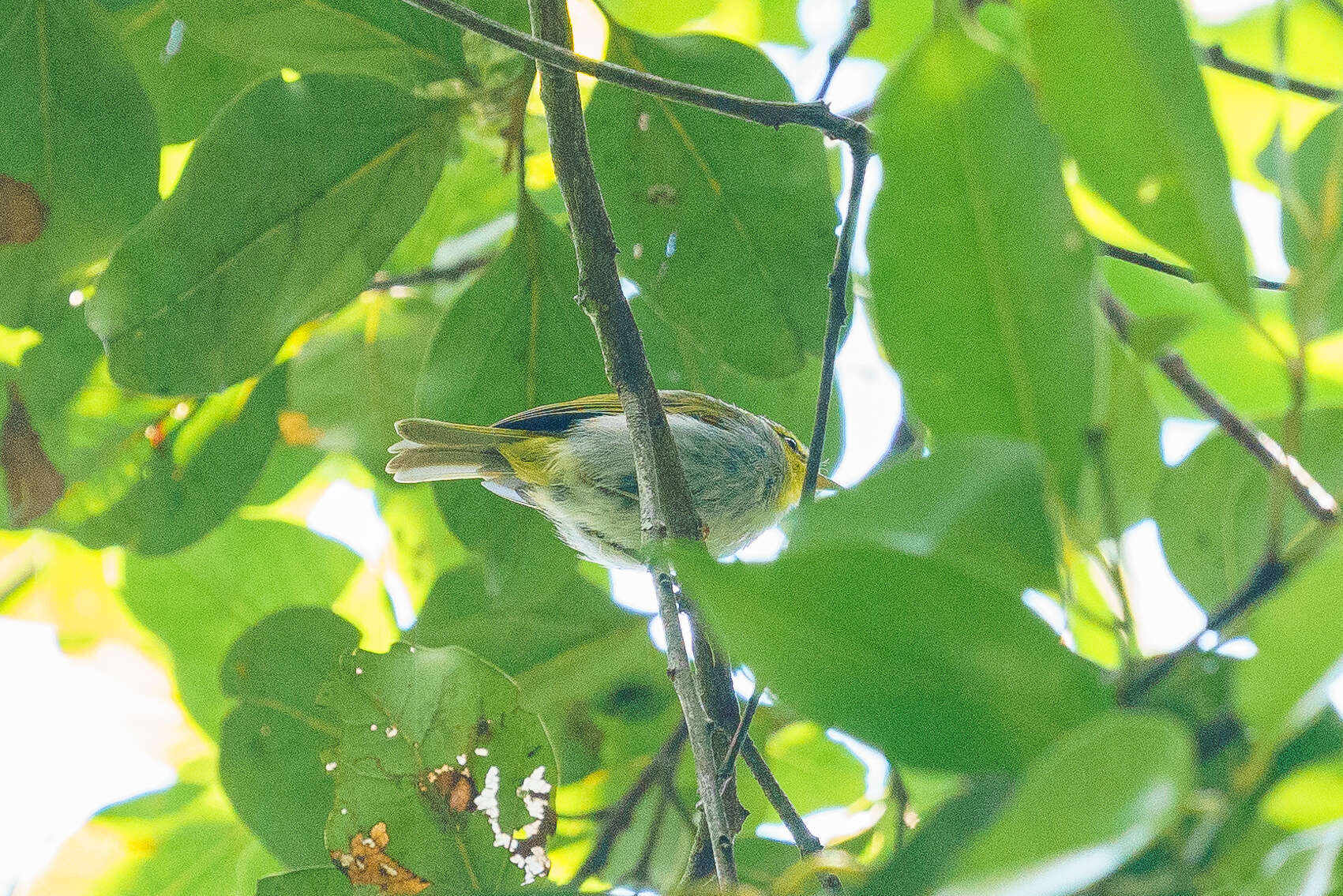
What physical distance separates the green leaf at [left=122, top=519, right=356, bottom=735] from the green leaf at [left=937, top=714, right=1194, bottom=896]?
2.20 meters

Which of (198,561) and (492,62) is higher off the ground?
(492,62)

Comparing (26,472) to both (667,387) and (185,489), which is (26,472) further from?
(667,387)

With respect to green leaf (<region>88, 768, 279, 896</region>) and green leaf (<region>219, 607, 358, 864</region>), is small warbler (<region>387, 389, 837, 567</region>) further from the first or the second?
green leaf (<region>88, 768, 279, 896</region>)

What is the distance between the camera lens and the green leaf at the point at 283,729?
2117 millimetres

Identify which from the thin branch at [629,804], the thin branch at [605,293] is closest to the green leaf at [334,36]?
the thin branch at [605,293]

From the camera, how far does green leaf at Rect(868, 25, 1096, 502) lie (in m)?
0.76

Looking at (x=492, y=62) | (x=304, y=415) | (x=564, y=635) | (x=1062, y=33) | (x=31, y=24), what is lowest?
(x=564, y=635)

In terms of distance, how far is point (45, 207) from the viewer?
6.81 feet

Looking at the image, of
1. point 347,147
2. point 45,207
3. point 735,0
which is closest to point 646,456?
point 347,147

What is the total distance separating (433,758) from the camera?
58.1 inches

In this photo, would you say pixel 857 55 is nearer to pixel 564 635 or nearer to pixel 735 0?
pixel 735 0

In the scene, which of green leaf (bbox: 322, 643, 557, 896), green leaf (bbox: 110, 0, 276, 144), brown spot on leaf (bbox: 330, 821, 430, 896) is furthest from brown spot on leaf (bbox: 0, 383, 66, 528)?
brown spot on leaf (bbox: 330, 821, 430, 896)

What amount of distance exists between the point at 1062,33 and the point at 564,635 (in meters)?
1.94

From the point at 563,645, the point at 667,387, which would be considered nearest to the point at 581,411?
the point at 667,387
